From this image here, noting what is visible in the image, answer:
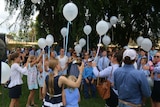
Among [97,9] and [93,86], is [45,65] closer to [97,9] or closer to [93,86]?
[93,86]

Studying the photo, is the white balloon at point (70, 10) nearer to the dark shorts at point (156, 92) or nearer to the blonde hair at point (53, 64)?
the blonde hair at point (53, 64)

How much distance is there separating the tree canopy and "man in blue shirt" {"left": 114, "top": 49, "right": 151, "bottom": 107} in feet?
25.6

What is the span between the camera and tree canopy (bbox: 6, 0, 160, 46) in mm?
12594

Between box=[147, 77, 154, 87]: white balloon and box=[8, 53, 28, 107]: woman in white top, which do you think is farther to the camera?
box=[8, 53, 28, 107]: woman in white top

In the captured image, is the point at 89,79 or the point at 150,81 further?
the point at 89,79

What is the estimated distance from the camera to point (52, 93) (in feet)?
15.5

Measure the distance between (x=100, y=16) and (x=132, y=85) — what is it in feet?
28.5

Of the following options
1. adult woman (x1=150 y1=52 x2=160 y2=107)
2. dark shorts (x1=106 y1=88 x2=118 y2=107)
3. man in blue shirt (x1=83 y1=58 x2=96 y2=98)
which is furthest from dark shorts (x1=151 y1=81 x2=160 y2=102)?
man in blue shirt (x1=83 y1=58 x2=96 y2=98)

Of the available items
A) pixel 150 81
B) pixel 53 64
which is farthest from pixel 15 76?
pixel 150 81

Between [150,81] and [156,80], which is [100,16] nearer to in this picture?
[156,80]

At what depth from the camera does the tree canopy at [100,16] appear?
1259cm

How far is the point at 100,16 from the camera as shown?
12852mm

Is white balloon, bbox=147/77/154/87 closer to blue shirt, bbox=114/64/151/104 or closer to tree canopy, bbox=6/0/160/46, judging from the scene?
blue shirt, bbox=114/64/151/104

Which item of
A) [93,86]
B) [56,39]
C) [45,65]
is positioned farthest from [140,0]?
[45,65]
